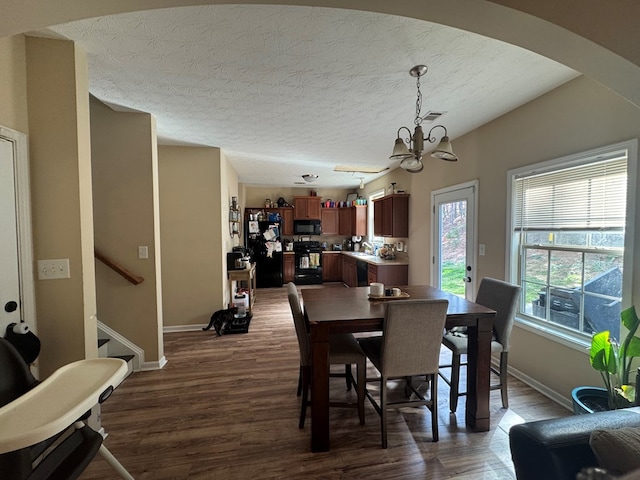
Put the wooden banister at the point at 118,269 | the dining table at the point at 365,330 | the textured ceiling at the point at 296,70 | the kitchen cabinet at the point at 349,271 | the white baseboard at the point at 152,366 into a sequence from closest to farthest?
the textured ceiling at the point at 296,70
the dining table at the point at 365,330
the wooden banister at the point at 118,269
the white baseboard at the point at 152,366
the kitchen cabinet at the point at 349,271

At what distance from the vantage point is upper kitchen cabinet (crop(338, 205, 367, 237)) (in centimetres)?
661

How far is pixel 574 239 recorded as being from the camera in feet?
6.92

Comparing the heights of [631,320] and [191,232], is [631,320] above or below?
below

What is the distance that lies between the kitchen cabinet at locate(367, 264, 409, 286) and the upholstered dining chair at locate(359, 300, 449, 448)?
271 cm

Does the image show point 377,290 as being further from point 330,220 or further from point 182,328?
point 330,220

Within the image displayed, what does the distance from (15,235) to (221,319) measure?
2.43 meters

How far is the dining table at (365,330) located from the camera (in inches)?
66.0

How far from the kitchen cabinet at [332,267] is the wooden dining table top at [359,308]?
436 cm

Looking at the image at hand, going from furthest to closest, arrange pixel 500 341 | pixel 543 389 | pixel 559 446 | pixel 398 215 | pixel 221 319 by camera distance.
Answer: pixel 398 215 → pixel 221 319 → pixel 543 389 → pixel 500 341 → pixel 559 446

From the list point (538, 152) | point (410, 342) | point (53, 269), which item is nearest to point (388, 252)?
point (538, 152)

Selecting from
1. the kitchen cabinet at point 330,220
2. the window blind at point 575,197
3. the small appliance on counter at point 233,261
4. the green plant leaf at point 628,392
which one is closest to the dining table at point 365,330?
the green plant leaf at point 628,392

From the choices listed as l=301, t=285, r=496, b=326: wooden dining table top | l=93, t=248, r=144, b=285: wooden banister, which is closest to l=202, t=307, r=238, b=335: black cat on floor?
l=93, t=248, r=144, b=285: wooden banister

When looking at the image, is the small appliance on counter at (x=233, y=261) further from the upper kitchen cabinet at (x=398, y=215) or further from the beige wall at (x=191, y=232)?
the upper kitchen cabinet at (x=398, y=215)

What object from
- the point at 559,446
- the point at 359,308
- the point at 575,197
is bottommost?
the point at 559,446
